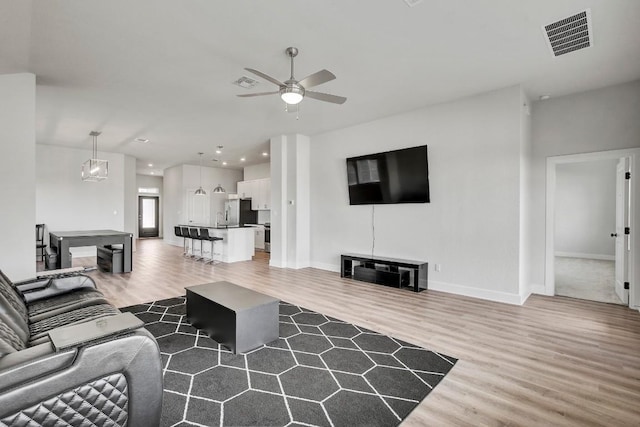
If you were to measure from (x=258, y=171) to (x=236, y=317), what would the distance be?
28.9 feet

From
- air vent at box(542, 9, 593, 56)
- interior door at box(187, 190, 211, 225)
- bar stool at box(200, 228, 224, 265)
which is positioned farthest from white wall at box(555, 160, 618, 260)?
interior door at box(187, 190, 211, 225)

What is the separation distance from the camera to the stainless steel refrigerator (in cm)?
1112

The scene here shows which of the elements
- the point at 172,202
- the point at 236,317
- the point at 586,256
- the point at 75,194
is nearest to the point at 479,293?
the point at 236,317

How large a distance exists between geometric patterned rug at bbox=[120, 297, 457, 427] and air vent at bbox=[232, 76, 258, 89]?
3147mm

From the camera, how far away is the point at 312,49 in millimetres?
3365

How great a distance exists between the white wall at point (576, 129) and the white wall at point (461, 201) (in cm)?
91

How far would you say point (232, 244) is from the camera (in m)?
7.95

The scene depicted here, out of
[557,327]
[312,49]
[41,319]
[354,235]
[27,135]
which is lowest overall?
[557,327]

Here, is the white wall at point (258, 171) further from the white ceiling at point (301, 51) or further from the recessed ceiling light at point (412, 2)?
the recessed ceiling light at point (412, 2)

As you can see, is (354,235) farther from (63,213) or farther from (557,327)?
(63,213)

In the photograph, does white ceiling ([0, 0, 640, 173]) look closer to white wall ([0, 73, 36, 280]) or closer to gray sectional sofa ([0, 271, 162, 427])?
white wall ([0, 73, 36, 280])

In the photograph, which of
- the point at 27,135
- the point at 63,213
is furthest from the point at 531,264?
the point at 63,213

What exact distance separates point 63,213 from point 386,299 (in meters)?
9.02

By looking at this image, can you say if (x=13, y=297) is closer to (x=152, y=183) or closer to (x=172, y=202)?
(x=172, y=202)
